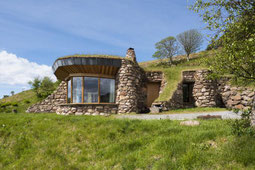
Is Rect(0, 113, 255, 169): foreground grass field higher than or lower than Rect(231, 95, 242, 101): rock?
lower

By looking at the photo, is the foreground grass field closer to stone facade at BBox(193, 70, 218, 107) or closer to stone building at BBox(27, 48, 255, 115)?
stone building at BBox(27, 48, 255, 115)

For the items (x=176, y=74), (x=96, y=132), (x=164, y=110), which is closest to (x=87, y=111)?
(x=164, y=110)

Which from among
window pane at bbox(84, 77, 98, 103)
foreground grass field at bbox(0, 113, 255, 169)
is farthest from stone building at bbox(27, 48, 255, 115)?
foreground grass field at bbox(0, 113, 255, 169)

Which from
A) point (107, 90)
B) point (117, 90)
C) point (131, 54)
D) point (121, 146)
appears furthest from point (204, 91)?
point (121, 146)

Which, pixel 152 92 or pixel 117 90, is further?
pixel 152 92

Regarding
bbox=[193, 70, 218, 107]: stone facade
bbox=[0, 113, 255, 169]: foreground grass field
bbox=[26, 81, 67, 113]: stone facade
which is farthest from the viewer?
bbox=[26, 81, 67, 113]: stone facade

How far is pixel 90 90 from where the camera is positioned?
1534 centimetres

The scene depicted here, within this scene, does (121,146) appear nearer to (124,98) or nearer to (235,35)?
(235,35)

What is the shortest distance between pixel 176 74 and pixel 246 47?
1335 centimetres

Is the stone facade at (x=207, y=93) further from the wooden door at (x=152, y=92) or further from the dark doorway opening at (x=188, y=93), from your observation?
the wooden door at (x=152, y=92)

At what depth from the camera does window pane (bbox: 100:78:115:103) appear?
15.4 m

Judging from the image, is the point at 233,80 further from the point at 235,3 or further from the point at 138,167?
the point at 138,167

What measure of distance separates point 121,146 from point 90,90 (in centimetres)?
932

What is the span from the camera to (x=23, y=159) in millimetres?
7367
